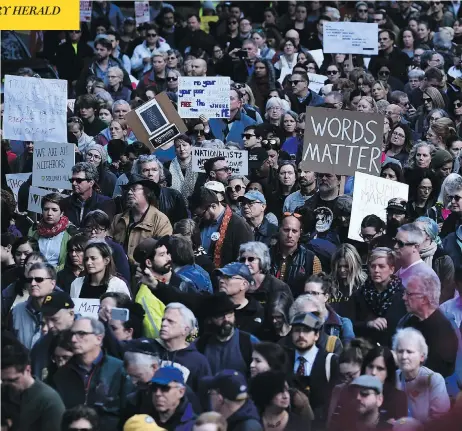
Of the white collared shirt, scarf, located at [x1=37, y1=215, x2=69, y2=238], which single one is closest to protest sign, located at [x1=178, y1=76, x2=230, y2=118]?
scarf, located at [x1=37, y1=215, x2=69, y2=238]

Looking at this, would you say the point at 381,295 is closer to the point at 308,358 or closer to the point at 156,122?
the point at 308,358

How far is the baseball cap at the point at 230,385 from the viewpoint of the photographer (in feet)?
27.3

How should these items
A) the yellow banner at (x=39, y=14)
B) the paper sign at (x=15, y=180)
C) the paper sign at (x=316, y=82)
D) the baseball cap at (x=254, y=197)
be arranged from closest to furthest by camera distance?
1. the yellow banner at (x=39, y=14)
2. the baseball cap at (x=254, y=197)
3. the paper sign at (x=15, y=180)
4. the paper sign at (x=316, y=82)

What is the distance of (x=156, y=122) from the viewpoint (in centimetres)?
1481

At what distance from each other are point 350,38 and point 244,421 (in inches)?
432

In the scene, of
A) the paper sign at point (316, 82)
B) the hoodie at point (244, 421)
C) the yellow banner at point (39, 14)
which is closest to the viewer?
the hoodie at point (244, 421)

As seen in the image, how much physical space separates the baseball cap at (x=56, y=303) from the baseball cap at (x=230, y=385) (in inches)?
55.4

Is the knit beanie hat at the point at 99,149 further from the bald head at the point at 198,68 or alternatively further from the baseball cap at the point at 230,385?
the baseball cap at the point at 230,385

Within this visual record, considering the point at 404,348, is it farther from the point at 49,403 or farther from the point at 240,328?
the point at 49,403

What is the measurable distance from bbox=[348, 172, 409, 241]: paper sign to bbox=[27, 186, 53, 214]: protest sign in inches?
102

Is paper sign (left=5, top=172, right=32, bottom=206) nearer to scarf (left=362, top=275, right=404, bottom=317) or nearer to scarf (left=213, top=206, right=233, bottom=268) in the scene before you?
scarf (left=213, top=206, right=233, bottom=268)

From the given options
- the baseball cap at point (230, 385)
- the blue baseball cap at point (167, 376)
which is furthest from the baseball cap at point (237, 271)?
the blue baseball cap at point (167, 376)

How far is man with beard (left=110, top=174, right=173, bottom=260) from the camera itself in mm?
11922

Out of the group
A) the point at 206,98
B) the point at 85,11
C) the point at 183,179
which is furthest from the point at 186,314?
the point at 85,11
